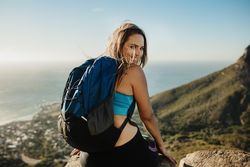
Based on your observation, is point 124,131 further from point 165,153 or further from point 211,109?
point 211,109

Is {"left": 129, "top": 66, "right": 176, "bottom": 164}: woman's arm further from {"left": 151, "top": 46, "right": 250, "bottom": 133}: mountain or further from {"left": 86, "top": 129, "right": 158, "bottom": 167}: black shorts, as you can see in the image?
{"left": 151, "top": 46, "right": 250, "bottom": 133}: mountain

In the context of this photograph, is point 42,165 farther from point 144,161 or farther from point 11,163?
point 144,161

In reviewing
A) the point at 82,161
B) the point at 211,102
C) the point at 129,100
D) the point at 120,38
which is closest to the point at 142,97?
the point at 129,100

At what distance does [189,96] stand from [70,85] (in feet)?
432

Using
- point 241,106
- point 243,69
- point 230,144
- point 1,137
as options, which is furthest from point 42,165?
point 243,69

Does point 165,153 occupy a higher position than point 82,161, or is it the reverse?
point 82,161

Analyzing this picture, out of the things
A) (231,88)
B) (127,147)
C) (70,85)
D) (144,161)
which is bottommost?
(231,88)

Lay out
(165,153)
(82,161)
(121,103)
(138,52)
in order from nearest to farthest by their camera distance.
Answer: (121,103) → (82,161) → (138,52) → (165,153)

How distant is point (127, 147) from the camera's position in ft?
10.1

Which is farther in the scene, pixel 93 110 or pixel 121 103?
pixel 121 103

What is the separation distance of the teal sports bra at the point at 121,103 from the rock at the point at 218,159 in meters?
2.23

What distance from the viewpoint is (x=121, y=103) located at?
3.01 meters

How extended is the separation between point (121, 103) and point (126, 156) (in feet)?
1.83

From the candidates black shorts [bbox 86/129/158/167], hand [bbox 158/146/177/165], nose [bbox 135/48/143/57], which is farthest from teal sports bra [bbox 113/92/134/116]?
hand [bbox 158/146/177/165]
